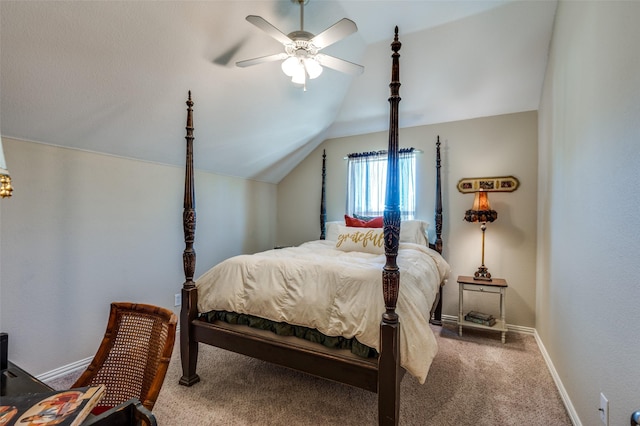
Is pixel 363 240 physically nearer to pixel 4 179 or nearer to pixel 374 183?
pixel 374 183

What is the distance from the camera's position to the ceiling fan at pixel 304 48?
1.83m

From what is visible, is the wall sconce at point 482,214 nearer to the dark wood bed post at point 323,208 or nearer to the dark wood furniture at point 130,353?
the dark wood bed post at point 323,208

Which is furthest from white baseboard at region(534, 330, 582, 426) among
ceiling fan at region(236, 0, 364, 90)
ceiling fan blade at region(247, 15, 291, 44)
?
ceiling fan blade at region(247, 15, 291, 44)

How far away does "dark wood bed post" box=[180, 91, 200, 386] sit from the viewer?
212 cm

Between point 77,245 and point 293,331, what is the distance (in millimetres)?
1909

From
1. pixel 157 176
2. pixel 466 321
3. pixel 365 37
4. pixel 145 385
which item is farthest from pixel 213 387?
pixel 365 37

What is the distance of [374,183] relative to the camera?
4.02 meters

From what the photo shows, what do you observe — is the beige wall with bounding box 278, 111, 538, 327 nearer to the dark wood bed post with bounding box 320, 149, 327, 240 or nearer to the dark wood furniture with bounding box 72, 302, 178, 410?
the dark wood bed post with bounding box 320, 149, 327, 240

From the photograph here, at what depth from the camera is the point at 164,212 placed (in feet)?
10.0

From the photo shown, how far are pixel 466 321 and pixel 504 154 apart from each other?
1.90 metres

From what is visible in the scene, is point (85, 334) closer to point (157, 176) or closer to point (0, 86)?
point (157, 176)

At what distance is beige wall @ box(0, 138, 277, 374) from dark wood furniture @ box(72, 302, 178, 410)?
1.45 metres

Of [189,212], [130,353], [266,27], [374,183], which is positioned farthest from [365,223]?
[130,353]

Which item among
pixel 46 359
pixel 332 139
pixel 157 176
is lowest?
pixel 46 359
